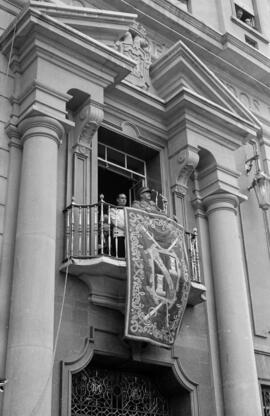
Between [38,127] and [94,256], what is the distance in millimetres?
2231

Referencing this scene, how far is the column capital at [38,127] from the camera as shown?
408 inches

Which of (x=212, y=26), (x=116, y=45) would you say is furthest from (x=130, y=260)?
(x=212, y=26)

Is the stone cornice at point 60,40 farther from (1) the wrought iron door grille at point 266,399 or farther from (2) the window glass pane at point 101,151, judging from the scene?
(1) the wrought iron door grille at point 266,399

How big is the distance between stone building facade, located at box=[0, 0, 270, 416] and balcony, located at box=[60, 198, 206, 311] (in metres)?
0.02

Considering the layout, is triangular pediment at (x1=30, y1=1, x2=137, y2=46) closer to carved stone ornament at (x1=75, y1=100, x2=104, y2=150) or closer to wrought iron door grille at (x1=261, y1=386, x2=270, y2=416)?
carved stone ornament at (x1=75, y1=100, x2=104, y2=150)

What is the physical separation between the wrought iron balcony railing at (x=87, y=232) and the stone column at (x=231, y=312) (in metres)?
2.39

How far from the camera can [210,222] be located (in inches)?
508

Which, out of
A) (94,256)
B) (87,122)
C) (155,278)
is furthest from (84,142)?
(155,278)

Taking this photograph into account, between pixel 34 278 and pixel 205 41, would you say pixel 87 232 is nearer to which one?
pixel 34 278

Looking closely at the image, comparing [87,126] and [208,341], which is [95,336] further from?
[87,126]

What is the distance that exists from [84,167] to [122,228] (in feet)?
4.38

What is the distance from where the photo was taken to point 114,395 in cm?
1048

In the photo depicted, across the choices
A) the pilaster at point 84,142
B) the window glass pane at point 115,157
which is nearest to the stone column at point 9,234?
the pilaster at point 84,142

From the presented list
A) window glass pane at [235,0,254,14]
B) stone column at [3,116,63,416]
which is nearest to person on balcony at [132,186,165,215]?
stone column at [3,116,63,416]
